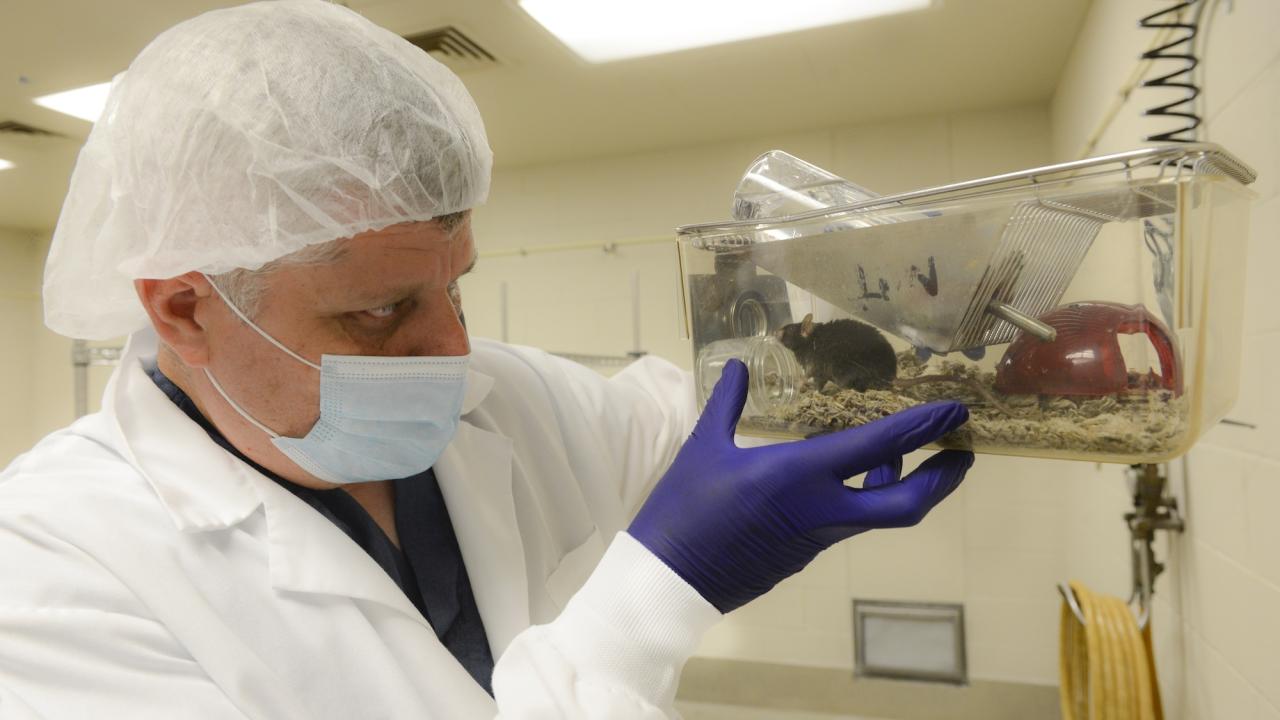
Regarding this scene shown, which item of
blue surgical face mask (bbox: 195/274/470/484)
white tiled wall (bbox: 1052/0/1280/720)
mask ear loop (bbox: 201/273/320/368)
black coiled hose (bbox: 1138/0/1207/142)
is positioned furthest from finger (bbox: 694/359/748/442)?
black coiled hose (bbox: 1138/0/1207/142)

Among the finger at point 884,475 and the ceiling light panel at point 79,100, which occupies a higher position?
the ceiling light panel at point 79,100

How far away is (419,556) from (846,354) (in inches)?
20.8

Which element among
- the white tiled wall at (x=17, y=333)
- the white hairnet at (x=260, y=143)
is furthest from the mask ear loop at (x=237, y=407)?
the white tiled wall at (x=17, y=333)

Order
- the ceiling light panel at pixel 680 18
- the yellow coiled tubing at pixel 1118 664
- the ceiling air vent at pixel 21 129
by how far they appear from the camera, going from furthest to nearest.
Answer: the ceiling air vent at pixel 21 129 → the ceiling light panel at pixel 680 18 → the yellow coiled tubing at pixel 1118 664

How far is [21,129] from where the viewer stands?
288 centimetres

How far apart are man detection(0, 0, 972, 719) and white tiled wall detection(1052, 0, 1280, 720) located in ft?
2.11

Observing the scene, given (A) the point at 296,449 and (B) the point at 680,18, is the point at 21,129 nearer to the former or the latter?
(B) the point at 680,18

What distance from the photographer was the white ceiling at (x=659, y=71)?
2084 mm

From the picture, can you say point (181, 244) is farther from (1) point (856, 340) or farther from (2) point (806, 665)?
(2) point (806, 665)

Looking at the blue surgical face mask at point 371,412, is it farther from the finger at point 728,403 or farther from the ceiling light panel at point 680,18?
the ceiling light panel at point 680,18

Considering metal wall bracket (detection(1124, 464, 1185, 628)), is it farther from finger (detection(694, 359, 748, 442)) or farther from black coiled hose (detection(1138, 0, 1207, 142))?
finger (detection(694, 359, 748, 442))

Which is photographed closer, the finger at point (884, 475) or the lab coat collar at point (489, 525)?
the finger at point (884, 475)

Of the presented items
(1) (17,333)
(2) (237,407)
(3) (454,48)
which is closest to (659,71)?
(3) (454,48)

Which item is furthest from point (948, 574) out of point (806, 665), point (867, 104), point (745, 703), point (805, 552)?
point (805, 552)
